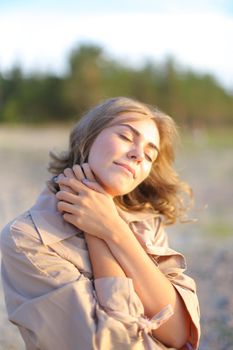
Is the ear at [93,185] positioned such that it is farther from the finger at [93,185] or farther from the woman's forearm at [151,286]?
the woman's forearm at [151,286]

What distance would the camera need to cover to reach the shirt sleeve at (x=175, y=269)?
2207mm

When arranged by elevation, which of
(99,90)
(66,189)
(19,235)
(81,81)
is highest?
(66,189)

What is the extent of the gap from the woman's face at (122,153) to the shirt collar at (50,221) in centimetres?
14

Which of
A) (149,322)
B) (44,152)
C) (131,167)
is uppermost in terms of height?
(131,167)

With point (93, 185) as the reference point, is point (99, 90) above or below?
below

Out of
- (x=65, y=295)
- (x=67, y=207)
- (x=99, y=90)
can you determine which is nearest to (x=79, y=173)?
(x=67, y=207)

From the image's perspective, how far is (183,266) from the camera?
234 centimetres

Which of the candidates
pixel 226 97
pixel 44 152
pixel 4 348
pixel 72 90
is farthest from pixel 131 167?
pixel 226 97

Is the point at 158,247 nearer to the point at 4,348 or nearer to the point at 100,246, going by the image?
the point at 100,246

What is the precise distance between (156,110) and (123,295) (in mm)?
776

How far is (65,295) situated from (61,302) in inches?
0.9

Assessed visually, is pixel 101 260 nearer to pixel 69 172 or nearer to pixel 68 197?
pixel 68 197

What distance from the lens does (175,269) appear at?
2.29 meters

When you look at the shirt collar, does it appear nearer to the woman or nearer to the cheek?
the woman
